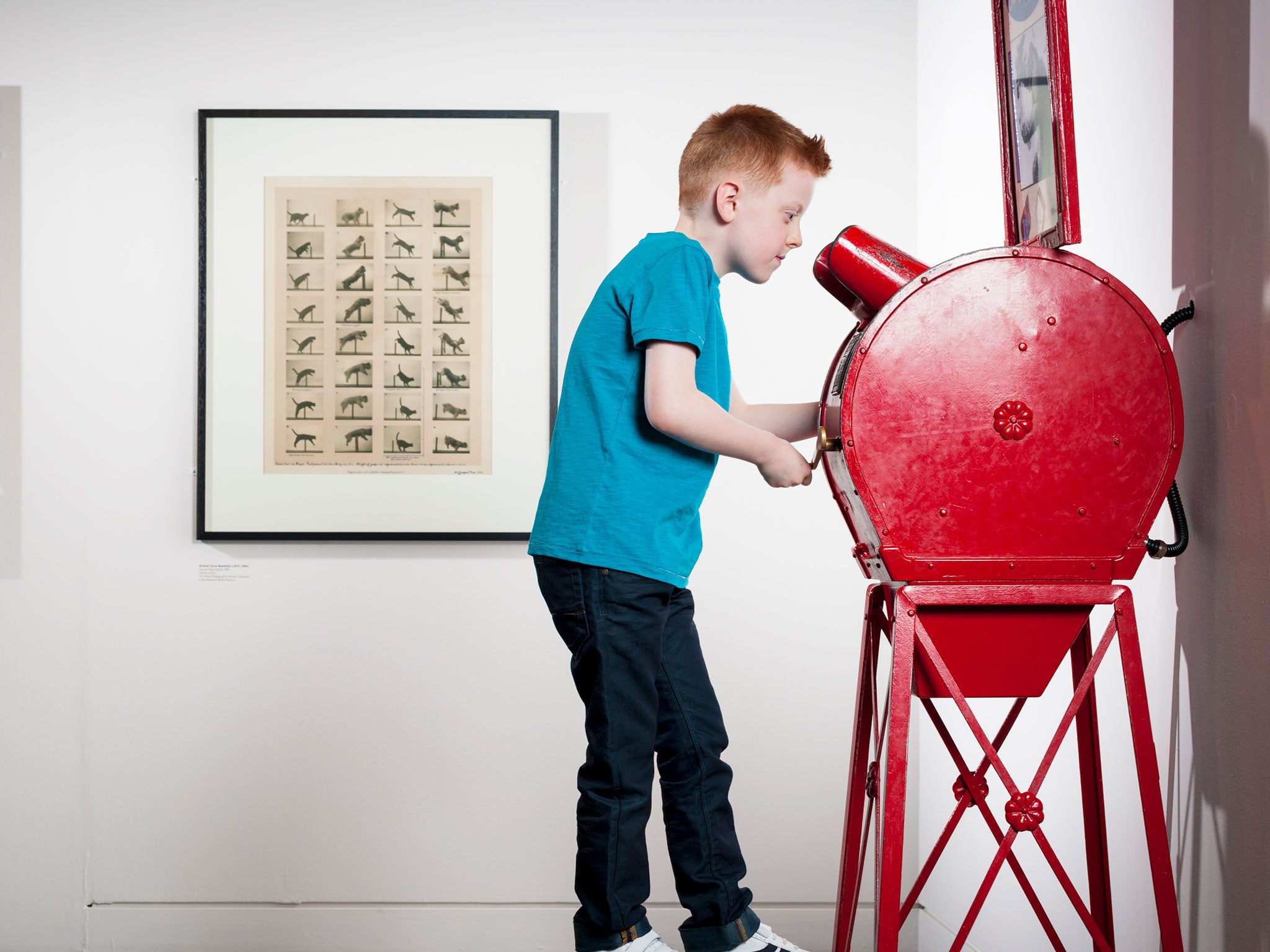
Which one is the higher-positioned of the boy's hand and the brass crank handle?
the brass crank handle

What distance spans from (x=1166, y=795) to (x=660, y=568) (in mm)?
673

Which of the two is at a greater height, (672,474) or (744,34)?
(744,34)

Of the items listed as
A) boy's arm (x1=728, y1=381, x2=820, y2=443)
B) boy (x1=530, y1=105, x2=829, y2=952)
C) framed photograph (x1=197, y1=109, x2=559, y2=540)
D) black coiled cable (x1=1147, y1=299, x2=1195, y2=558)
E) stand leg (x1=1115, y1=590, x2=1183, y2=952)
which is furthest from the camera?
framed photograph (x1=197, y1=109, x2=559, y2=540)

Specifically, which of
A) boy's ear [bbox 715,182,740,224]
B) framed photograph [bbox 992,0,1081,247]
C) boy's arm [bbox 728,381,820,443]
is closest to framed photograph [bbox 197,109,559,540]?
boy's arm [bbox 728,381,820,443]

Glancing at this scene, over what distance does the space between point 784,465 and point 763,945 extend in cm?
63

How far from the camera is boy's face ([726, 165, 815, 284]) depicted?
1267 millimetres

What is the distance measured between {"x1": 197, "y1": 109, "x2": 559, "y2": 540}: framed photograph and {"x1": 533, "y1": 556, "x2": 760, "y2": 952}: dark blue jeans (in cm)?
76

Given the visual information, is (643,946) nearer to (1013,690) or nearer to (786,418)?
(1013,690)

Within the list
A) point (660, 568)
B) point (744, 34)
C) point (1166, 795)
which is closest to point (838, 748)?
point (1166, 795)

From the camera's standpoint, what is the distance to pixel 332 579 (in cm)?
199

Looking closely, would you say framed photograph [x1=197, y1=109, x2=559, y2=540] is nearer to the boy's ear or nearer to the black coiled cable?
the boy's ear

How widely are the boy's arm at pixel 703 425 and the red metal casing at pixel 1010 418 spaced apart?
15cm

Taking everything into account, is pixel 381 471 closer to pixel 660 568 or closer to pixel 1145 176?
pixel 660 568

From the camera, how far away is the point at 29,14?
6.55ft
